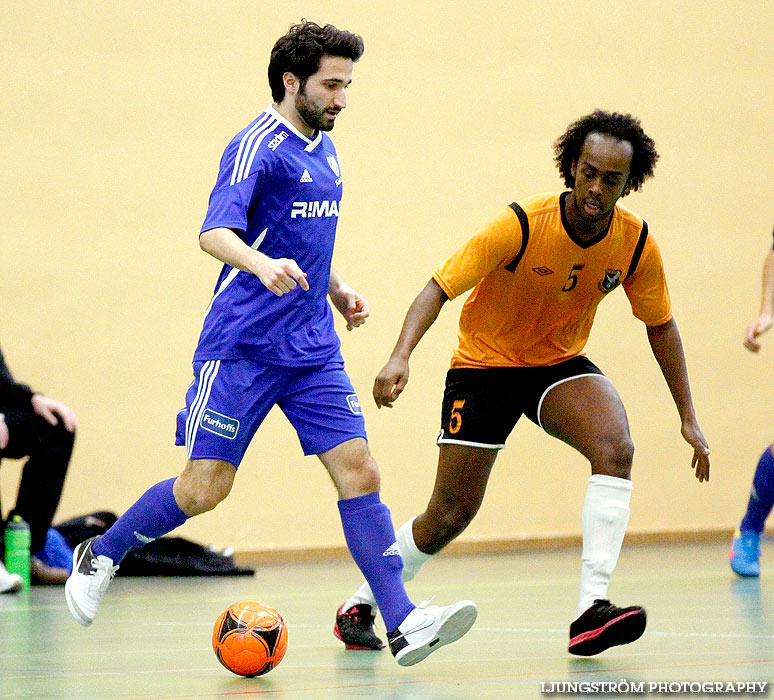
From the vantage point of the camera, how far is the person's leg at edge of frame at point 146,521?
4059 mm

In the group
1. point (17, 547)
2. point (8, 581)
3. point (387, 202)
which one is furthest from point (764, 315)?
point (17, 547)

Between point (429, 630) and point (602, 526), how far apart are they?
0.70 metres

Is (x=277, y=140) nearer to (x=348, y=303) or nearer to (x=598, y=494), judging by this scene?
(x=348, y=303)

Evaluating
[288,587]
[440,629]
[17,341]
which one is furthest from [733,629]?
[17,341]

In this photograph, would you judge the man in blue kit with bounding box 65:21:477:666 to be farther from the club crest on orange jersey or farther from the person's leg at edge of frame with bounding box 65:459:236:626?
the club crest on orange jersey

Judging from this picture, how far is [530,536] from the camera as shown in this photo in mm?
9602

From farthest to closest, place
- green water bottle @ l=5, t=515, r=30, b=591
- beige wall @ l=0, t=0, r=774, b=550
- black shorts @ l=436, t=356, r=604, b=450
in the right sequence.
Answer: beige wall @ l=0, t=0, r=774, b=550 → green water bottle @ l=5, t=515, r=30, b=591 → black shorts @ l=436, t=356, r=604, b=450

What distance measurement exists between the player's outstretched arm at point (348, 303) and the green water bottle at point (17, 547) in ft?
11.2

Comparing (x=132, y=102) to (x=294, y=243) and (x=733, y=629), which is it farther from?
(x=733, y=629)

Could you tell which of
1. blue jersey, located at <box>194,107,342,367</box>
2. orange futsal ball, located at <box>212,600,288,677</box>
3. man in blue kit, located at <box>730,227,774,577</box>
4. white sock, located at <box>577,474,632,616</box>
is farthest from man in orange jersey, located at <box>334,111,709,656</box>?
man in blue kit, located at <box>730,227,774,577</box>

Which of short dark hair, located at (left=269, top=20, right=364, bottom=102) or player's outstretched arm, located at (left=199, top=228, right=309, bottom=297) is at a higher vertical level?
short dark hair, located at (left=269, top=20, right=364, bottom=102)

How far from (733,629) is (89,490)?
509 cm

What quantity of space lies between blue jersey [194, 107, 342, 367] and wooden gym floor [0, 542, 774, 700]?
99 centimetres

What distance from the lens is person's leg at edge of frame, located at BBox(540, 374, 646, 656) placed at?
12.2 ft
